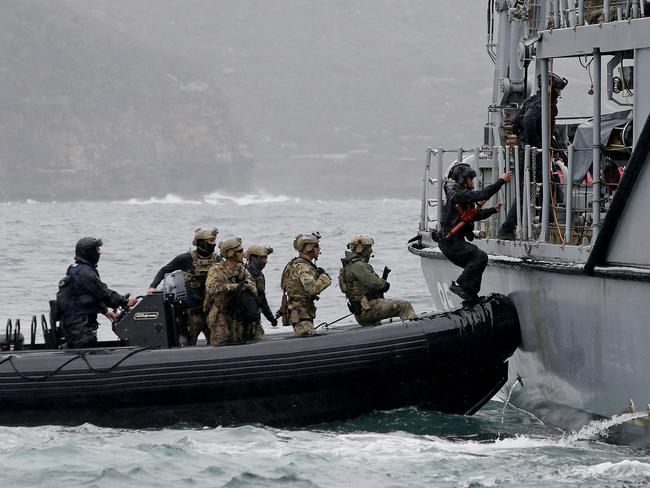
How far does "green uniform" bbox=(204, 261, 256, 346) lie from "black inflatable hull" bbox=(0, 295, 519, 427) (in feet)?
1.04

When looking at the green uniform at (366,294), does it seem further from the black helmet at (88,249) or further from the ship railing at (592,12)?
the ship railing at (592,12)

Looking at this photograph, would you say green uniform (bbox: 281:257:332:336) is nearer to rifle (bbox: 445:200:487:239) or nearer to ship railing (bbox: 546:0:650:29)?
rifle (bbox: 445:200:487:239)

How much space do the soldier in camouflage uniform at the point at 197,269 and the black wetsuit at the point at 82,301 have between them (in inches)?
18.0

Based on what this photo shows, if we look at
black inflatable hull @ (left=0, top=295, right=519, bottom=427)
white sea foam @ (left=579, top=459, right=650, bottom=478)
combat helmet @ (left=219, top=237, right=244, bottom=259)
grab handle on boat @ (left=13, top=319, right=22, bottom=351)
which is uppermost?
combat helmet @ (left=219, top=237, right=244, bottom=259)

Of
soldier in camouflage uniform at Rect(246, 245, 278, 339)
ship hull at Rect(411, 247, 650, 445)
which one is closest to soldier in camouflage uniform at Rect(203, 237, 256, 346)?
soldier in camouflage uniform at Rect(246, 245, 278, 339)

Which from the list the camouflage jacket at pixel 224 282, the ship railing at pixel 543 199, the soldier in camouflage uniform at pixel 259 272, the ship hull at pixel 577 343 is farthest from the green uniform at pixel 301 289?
the ship railing at pixel 543 199

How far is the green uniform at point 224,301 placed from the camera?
13.0m

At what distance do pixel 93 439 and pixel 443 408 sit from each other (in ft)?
10.4

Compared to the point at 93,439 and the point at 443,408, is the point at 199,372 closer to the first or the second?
the point at 93,439

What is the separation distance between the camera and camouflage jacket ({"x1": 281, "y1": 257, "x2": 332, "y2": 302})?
13.1 meters

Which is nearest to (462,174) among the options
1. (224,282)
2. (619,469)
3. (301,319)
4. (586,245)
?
(586,245)

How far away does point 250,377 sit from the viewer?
12805 mm

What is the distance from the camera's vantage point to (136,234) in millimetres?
57062

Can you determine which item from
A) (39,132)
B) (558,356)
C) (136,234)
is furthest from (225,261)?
(39,132)
